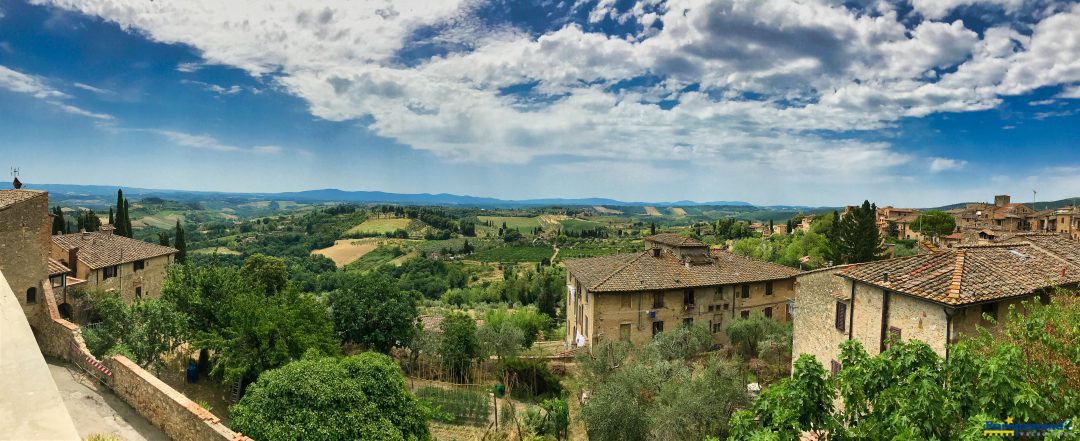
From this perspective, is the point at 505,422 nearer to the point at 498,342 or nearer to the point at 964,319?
the point at 498,342

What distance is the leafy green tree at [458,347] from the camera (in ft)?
96.4

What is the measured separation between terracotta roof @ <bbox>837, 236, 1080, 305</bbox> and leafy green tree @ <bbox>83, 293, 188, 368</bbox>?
85.9ft

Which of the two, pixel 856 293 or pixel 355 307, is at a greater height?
pixel 856 293

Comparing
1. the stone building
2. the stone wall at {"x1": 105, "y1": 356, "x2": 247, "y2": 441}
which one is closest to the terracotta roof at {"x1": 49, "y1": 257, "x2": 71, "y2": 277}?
the stone building

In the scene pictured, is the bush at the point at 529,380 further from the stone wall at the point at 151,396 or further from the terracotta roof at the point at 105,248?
the terracotta roof at the point at 105,248

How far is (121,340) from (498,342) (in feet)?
58.3

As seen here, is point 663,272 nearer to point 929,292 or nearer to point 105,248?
point 929,292

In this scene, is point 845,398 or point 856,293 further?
point 856,293

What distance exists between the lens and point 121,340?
20484mm

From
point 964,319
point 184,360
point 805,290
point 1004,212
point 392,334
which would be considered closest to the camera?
point 964,319

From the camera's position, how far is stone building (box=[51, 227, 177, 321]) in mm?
31859

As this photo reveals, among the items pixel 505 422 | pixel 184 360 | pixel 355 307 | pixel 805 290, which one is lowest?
pixel 505 422

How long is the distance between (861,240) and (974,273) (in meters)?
36.9

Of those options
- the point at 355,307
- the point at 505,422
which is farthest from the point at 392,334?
the point at 505,422
